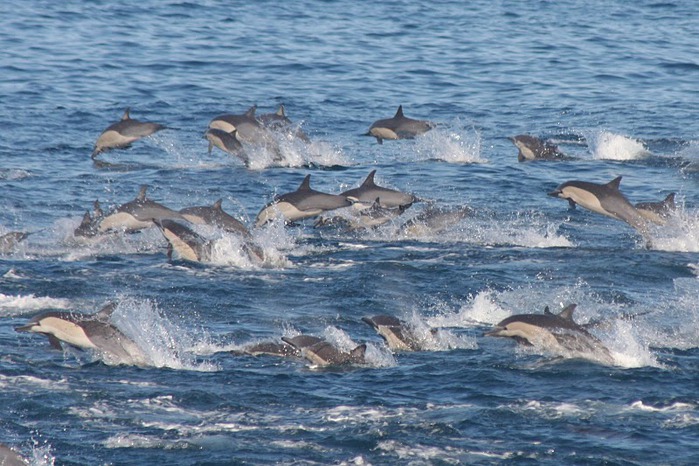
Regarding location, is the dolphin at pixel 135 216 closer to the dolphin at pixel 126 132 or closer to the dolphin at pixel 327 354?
the dolphin at pixel 126 132

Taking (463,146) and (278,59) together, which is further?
(278,59)

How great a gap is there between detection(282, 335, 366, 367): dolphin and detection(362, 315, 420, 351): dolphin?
0.60 metres

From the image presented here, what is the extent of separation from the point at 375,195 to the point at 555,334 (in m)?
6.96

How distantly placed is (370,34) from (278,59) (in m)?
5.85

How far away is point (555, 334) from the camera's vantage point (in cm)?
1384

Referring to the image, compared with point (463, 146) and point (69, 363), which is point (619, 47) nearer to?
point (463, 146)

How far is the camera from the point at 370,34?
43062 mm

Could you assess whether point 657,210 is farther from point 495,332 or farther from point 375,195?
point 495,332

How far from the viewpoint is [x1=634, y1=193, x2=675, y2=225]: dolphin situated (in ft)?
Result: 63.5

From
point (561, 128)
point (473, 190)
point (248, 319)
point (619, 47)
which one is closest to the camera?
point (248, 319)

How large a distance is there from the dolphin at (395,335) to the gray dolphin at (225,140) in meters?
10.0

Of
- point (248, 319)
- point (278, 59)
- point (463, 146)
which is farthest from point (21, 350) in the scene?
point (278, 59)

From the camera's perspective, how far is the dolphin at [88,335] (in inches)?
535

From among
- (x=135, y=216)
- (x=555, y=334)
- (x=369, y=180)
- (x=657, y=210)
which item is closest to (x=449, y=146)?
(x=369, y=180)
